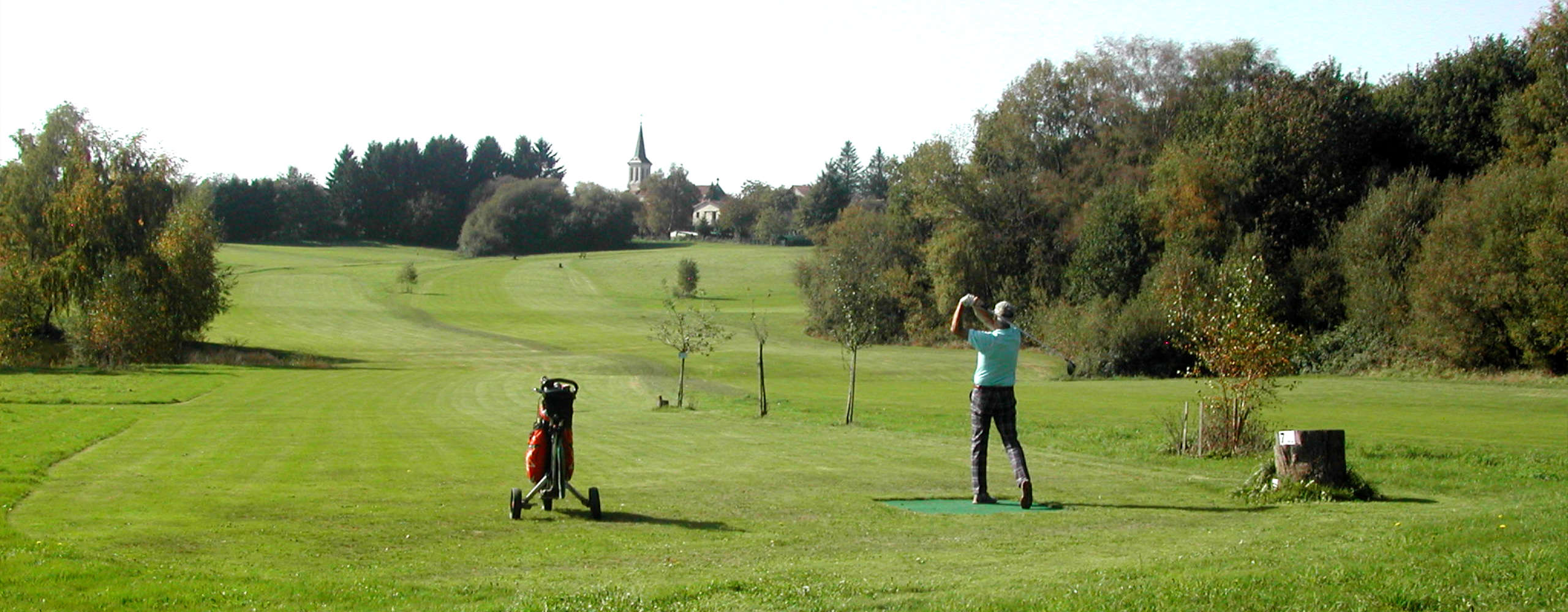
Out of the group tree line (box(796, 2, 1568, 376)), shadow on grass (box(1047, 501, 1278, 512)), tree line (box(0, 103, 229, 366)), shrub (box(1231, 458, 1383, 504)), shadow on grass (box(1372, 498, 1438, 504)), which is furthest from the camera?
tree line (box(0, 103, 229, 366))

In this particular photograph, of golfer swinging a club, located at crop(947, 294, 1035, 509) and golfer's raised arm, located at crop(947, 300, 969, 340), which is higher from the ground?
golfer's raised arm, located at crop(947, 300, 969, 340)

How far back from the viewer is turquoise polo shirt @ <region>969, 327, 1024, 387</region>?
1262 centimetres

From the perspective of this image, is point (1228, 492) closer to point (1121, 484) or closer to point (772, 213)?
point (1121, 484)

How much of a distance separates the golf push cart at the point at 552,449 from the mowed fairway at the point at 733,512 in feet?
1.11

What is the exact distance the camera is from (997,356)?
1277 centimetres

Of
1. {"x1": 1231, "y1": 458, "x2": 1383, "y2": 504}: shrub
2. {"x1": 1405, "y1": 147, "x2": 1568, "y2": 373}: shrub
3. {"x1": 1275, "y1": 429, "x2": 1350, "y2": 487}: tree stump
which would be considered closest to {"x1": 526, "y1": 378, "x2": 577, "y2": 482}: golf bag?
{"x1": 1231, "y1": 458, "x2": 1383, "y2": 504}: shrub

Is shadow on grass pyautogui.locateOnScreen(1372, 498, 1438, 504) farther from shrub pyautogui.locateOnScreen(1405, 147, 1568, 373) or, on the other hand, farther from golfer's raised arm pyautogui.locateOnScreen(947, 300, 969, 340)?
shrub pyautogui.locateOnScreen(1405, 147, 1568, 373)

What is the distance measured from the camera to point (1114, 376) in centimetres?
5941

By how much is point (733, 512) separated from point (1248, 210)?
191 feet

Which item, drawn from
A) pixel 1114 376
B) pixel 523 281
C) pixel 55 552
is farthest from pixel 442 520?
pixel 523 281

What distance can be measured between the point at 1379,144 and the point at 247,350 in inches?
2533

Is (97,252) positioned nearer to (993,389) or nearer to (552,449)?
(552,449)

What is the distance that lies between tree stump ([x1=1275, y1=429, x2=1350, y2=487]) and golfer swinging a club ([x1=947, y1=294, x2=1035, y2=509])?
3055 millimetres

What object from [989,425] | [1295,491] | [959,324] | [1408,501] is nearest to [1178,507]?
[1295,491]
